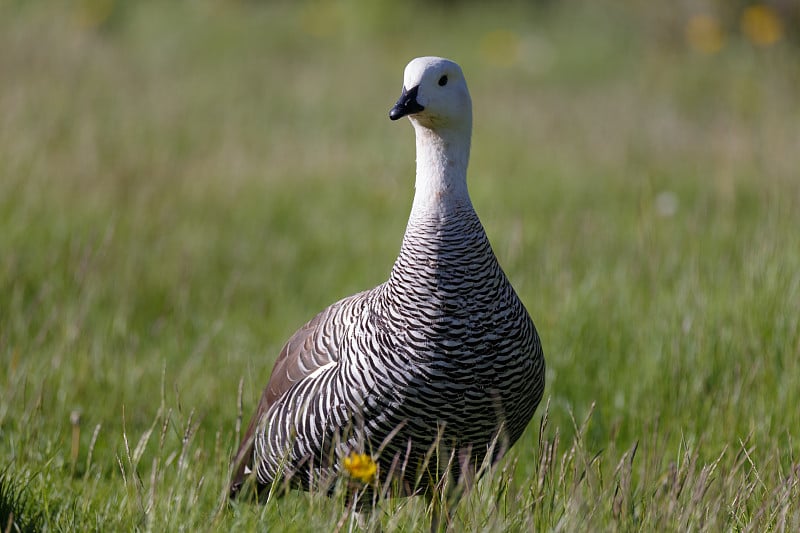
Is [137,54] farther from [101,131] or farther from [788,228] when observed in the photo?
[788,228]

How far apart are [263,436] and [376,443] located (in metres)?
0.51

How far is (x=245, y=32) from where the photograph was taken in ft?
43.5

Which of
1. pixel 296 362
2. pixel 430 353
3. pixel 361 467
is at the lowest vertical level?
pixel 361 467

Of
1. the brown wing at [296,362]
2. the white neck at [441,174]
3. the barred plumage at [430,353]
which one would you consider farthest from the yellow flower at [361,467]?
the white neck at [441,174]

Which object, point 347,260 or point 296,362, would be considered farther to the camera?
point 347,260

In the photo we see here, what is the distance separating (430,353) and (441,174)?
2.08 ft

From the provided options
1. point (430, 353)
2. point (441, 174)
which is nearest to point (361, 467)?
point (430, 353)

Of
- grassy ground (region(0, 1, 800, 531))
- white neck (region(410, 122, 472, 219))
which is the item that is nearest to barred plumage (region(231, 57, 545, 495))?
white neck (region(410, 122, 472, 219))

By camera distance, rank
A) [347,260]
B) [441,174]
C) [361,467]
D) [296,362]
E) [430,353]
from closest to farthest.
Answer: [361,467], [430,353], [441,174], [296,362], [347,260]

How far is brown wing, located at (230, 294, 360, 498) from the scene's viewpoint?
3.40 m

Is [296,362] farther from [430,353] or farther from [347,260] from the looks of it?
[347,260]

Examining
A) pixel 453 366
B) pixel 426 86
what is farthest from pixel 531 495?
pixel 426 86

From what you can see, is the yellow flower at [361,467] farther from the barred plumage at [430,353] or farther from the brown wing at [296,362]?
the brown wing at [296,362]

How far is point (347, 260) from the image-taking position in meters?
6.16
